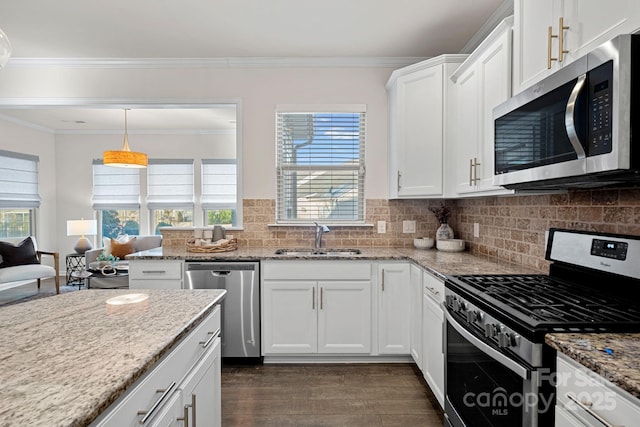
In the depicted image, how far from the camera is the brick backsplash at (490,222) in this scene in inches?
62.5

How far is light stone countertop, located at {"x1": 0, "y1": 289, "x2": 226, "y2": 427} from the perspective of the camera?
2.21ft

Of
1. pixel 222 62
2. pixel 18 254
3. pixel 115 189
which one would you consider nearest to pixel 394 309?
pixel 222 62

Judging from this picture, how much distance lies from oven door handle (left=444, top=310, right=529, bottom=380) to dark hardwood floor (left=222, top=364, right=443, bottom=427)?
0.82 m

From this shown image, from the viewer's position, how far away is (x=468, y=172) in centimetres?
238

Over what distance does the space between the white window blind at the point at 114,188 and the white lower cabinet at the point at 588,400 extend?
22.1 ft

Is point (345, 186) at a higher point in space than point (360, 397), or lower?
higher

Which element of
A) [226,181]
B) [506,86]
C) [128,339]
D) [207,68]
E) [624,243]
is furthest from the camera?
[226,181]

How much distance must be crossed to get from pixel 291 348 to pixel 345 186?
1552mm

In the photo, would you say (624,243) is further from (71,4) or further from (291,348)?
(71,4)

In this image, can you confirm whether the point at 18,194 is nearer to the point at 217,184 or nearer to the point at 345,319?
the point at 217,184

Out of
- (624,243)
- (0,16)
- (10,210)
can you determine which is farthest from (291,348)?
(10,210)

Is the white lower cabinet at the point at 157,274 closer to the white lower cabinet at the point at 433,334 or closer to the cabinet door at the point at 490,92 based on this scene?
the white lower cabinet at the point at 433,334

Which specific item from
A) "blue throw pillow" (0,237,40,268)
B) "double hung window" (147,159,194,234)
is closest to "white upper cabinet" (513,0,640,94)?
Answer: "double hung window" (147,159,194,234)

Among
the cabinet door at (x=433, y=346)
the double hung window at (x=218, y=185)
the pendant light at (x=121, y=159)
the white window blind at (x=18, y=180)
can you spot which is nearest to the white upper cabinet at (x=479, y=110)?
the cabinet door at (x=433, y=346)
